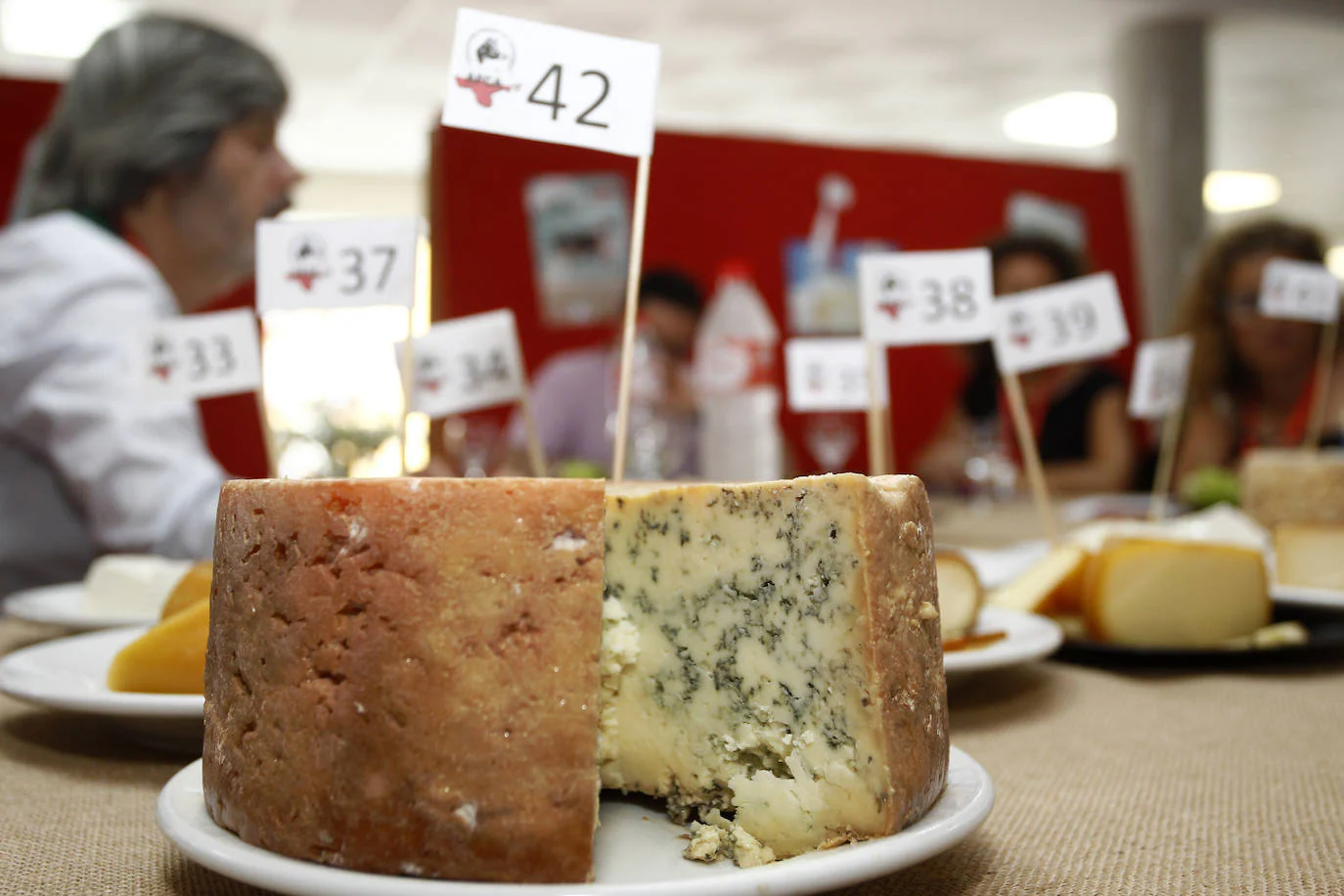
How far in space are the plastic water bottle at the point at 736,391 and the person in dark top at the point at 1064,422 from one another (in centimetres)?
99

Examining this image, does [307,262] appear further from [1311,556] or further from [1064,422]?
[1064,422]

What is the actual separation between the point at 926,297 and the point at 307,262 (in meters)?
0.81

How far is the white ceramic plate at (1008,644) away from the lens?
3.77 ft

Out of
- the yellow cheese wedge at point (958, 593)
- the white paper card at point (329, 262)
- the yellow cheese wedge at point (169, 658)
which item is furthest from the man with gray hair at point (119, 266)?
the yellow cheese wedge at point (958, 593)

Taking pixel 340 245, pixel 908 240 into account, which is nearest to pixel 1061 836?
pixel 340 245

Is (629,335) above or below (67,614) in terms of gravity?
above

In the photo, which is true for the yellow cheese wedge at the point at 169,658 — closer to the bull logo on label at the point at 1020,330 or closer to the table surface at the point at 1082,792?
the table surface at the point at 1082,792

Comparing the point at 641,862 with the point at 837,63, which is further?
the point at 837,63

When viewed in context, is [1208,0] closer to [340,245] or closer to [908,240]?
[908,240]

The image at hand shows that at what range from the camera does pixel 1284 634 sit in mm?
1500

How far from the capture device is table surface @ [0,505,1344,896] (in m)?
0.77

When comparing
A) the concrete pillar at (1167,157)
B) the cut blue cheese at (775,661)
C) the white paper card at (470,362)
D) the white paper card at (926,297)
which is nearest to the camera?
the cut blue cheese at (775,661)

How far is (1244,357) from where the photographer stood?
13.2 ft

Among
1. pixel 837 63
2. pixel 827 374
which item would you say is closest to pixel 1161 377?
pixel 827 374
